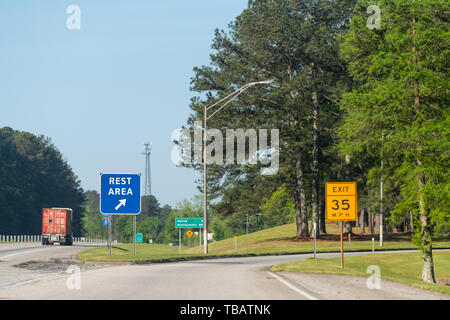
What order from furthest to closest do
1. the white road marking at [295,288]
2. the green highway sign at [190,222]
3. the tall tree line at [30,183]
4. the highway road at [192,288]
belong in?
the tall tree line at [30,183] → the green highway sign at [190,222] → the highway road at [192,288] → the white road marking at [295,288]

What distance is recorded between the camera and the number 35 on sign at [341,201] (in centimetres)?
2361

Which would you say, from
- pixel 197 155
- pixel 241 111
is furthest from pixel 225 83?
pixel 197 155

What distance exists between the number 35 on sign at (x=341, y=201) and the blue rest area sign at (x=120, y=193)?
27.8 ft

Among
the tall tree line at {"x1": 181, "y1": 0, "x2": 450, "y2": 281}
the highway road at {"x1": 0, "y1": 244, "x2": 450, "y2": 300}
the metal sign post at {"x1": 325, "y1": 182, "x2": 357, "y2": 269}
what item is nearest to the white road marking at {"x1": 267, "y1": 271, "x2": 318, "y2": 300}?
the highway road at {"x1": 0, "y1": 244, "x2": 450, "y2": 300}

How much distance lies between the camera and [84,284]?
16500mm

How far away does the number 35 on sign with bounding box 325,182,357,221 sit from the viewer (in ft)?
77.5

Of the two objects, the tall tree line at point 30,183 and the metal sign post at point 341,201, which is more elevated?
the tall tree line at point 30,183

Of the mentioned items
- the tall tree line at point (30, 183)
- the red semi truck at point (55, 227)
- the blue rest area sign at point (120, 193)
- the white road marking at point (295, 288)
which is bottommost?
the white road marking at point (295, 288)

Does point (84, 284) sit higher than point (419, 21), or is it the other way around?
point (419, 21)

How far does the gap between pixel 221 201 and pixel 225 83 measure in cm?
1062

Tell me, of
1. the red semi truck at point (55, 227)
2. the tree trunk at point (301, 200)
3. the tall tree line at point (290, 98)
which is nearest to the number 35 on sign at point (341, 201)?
the tall tree line at point (290, 98)

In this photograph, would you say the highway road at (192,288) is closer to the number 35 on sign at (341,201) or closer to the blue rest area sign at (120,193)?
the number 35 on sign at (341,201)

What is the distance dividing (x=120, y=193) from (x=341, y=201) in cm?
961
